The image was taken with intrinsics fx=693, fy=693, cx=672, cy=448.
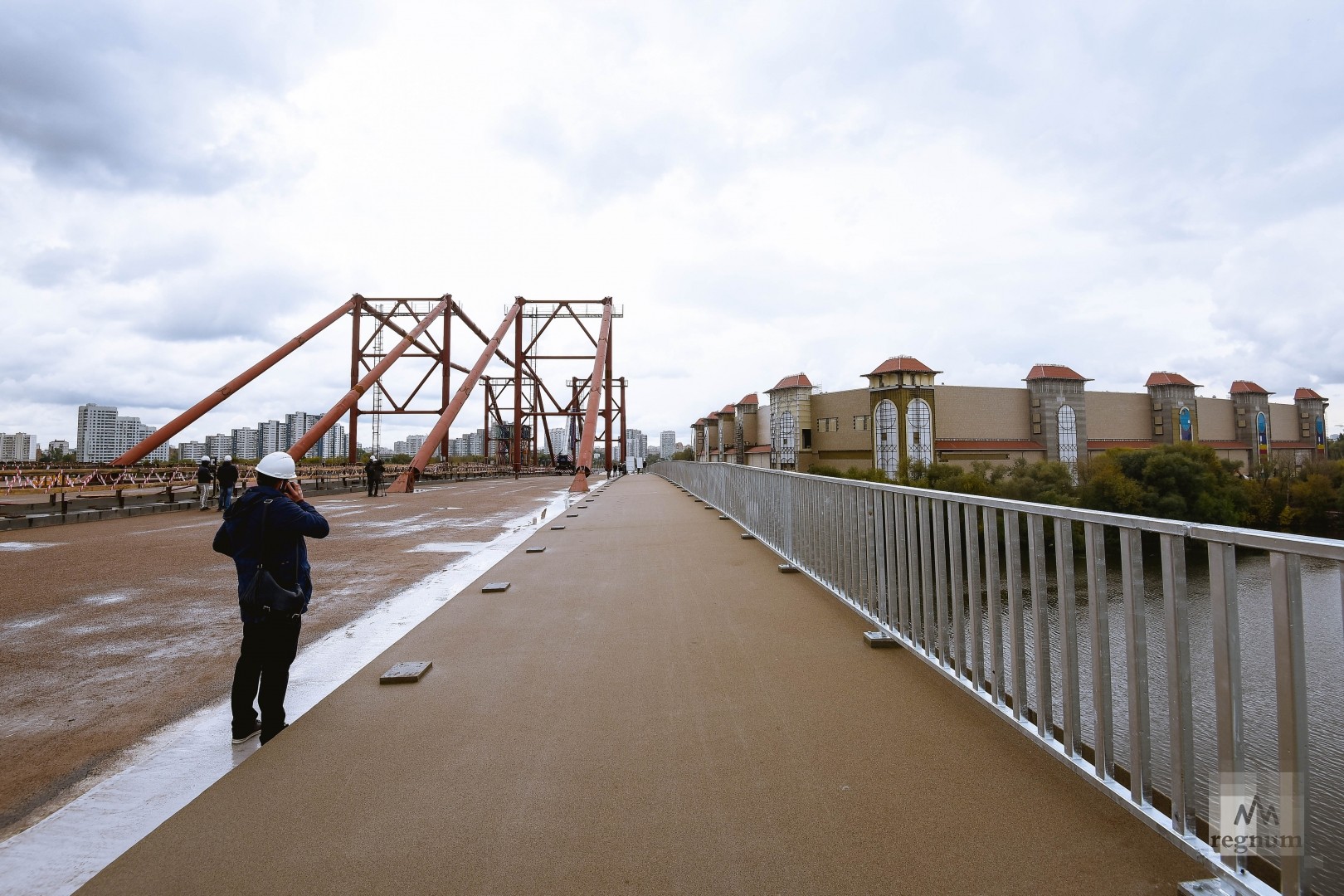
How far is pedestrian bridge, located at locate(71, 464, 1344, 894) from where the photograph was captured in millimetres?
1752

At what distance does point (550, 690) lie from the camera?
3.14 meters

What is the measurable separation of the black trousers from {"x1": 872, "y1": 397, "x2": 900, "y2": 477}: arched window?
144ft

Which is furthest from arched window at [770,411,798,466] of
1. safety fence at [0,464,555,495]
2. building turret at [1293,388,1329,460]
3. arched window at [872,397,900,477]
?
building turret at [1293,388,1329,460]

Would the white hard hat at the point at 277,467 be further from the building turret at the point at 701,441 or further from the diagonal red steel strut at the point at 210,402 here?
the building turret at the point at 701,441

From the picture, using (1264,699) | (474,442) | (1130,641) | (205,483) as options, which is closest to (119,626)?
(1130,641)

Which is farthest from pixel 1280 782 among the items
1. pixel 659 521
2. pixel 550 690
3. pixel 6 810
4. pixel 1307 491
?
pixel 1307 491

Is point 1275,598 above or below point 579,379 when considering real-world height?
below

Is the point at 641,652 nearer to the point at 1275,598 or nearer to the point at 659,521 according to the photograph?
the point at 1275,598

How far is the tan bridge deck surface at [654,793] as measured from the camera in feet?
5.87

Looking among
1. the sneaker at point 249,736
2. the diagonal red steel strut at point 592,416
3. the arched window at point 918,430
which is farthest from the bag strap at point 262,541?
the arched window at point 918,430

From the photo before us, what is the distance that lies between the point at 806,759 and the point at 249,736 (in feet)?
6.98

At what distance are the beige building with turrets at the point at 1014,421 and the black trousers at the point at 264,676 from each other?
44.1 m

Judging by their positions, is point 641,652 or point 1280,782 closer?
point 1280,782

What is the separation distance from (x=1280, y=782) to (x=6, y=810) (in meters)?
3.52
